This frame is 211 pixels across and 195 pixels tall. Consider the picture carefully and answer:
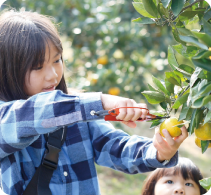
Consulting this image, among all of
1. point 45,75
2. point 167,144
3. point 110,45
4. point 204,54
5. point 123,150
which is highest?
point 204,54

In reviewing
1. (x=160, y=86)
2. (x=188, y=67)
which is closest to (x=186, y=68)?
(x=188, y=67)

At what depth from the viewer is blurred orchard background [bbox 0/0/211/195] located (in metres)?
2.40

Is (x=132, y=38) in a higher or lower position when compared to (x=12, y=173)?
higher

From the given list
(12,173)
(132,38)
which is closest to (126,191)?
(132,38)

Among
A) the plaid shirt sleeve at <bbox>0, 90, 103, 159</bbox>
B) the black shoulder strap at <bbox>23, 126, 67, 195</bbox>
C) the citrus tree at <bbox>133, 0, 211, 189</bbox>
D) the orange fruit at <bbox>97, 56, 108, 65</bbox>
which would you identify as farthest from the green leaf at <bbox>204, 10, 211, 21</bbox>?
the orange fruit at <bbox>97, 56, 108, 65</bbox>

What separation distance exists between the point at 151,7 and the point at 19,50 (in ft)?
1.74

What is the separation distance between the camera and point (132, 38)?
8.02 feet

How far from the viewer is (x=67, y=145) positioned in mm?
1124

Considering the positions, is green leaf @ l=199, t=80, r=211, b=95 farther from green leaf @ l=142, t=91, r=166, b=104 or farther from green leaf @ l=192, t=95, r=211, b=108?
green leaf @ l=142, t=91, r=166, b=104

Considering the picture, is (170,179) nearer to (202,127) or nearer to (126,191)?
(202,127)

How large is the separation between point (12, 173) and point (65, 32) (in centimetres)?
197

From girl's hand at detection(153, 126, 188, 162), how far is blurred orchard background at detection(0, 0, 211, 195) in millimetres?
1398

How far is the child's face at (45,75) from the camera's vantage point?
100 cm

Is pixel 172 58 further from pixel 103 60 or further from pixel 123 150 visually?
pixel 103 60
